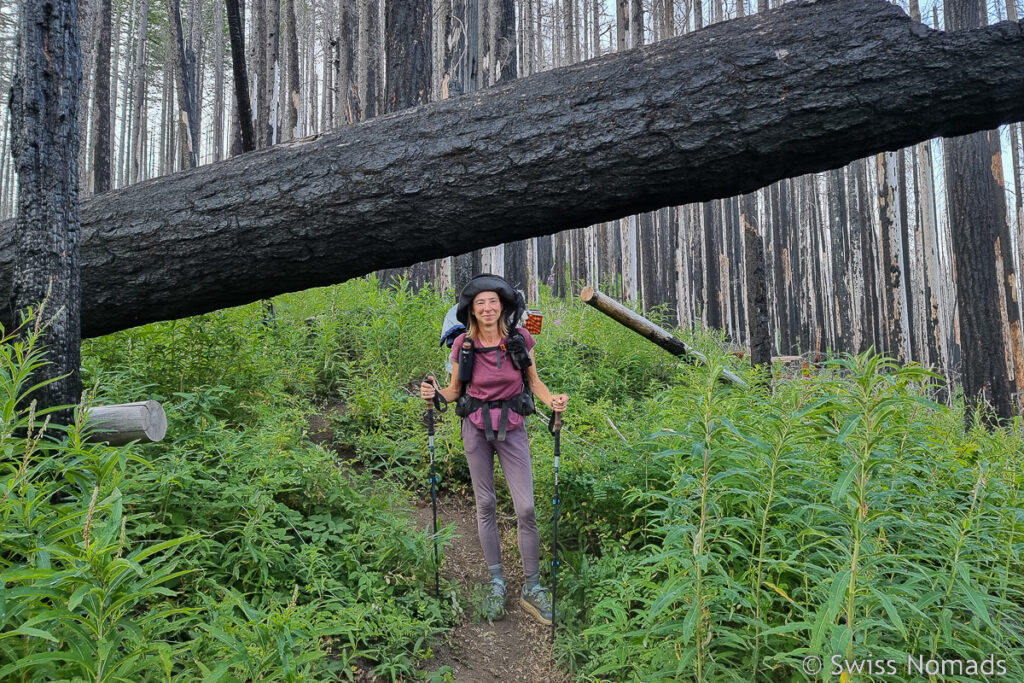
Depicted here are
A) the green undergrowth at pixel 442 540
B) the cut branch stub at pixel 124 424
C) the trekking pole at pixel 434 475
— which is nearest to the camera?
the green undergrowth at pixel 442 540

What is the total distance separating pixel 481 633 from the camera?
3842 mm

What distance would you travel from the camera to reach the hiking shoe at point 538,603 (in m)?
4.01

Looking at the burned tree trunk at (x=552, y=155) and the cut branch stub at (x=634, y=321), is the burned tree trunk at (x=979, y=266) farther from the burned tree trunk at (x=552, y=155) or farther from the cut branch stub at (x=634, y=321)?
the burned tree trunk at (x=552, y=155)

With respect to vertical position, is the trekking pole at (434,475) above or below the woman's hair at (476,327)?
below

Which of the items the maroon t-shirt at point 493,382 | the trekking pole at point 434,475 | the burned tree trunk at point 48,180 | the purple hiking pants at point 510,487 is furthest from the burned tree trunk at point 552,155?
the purple hiking pants at point 510,487

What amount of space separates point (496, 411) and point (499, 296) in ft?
2.76

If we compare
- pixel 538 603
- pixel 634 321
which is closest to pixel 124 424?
pixel 538 603

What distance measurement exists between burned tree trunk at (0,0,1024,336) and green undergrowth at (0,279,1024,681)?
89cm

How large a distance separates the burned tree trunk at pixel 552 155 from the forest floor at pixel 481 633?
2104 millimetres

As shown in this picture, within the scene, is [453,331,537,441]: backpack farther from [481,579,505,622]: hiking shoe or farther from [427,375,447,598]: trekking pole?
[481,579,505,622]: hiking shoe

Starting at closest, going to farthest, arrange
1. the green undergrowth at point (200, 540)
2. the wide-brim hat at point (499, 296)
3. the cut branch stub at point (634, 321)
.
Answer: the green undergrowth at point (200, 540), the wide-brim hat at point (499, 296), the cut branch stub at point (634, 321)

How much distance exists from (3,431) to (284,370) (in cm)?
386

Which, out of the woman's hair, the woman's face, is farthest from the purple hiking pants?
the woman's face

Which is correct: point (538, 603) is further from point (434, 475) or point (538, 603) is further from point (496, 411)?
point (496, 411)
